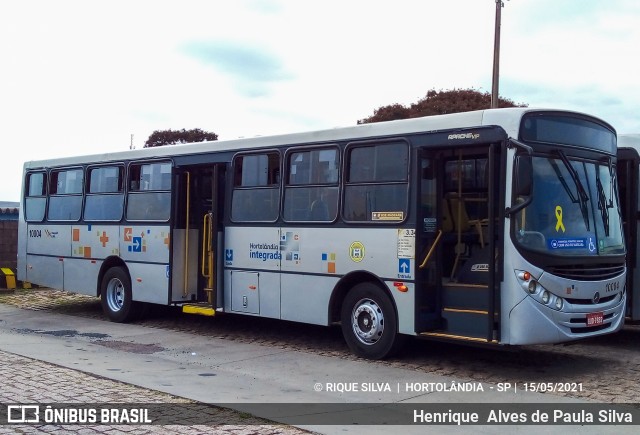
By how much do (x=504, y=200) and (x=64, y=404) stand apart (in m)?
5.21

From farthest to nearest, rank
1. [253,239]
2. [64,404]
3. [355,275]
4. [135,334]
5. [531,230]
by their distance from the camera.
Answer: [135,334]
[253,239]
[355,275]
[531,230]
[64,404]

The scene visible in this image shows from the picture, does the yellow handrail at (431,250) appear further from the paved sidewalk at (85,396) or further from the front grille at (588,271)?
the paved sidewalk at (85,396)

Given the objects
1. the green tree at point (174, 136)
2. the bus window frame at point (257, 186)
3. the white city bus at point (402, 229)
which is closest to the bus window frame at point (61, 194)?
the white city bus at point (402, 229)

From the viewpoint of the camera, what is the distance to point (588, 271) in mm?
9625

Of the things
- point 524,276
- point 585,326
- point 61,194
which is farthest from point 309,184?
point 61,194

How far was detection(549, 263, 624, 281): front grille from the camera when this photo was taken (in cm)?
934

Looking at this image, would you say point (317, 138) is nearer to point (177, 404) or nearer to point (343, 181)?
point (343, 181)

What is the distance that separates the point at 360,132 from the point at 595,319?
3.84m

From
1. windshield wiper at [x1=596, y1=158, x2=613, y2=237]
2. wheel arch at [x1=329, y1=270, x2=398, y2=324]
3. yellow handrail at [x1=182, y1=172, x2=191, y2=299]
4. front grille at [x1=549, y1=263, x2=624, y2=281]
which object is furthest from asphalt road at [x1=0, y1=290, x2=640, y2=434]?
windshield wiper at [x1=596, y1=158, x2=613, y2=237]

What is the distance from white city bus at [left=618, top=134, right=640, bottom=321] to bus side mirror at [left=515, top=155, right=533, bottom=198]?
3085 mm

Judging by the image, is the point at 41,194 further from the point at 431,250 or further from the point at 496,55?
the point at 496,55

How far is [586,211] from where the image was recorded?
9758 millimetres

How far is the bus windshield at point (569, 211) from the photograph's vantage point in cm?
928

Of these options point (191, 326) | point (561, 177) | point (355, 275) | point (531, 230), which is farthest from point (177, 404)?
point (191, 326)
